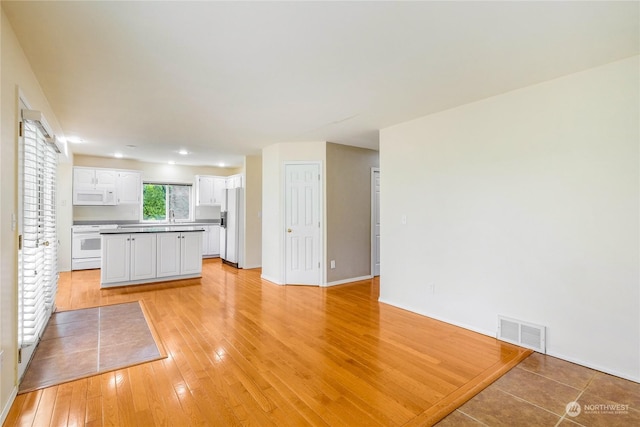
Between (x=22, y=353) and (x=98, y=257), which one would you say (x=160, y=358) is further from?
(x=98, y=257)

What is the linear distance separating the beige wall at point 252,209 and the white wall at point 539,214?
349 cm

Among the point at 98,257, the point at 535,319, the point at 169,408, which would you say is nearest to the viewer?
the point at 169,408

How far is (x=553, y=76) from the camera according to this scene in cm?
269

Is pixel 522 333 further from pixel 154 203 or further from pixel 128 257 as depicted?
pixel 154 203

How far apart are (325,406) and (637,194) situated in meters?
2.72

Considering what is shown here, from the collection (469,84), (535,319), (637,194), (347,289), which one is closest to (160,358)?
(347,289)

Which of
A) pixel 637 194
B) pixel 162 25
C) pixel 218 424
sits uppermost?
pixel 162 25

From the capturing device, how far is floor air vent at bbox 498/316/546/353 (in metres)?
2.84

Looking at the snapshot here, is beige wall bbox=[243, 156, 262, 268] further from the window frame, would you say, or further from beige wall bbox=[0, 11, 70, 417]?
beige wall bbox=[0, 11, 70, 417]

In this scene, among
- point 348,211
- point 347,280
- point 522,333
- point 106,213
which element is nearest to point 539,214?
point 522,333

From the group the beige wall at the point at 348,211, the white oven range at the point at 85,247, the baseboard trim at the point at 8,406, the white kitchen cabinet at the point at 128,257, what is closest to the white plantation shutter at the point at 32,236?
the baseboard trim at the point at 8,406

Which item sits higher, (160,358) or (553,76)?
(553,76)

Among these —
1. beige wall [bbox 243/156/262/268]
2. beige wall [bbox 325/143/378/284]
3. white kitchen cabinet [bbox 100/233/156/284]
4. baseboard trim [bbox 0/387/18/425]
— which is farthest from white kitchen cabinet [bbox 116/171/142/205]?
baseboard trim [bbox 0/387/18/425]

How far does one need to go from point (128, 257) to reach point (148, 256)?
0.29m
